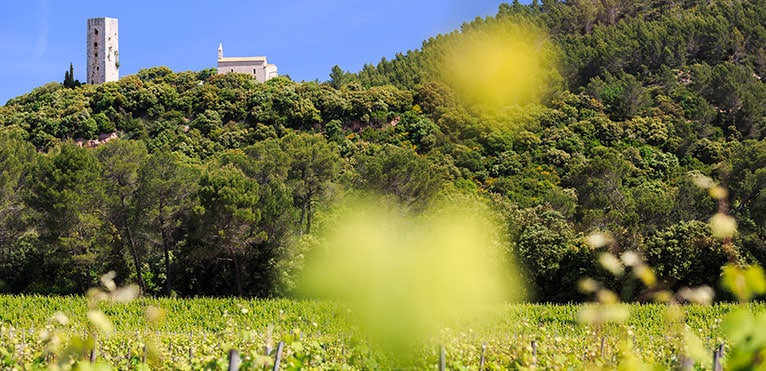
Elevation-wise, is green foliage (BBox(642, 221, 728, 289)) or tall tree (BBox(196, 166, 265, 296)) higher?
tall tree (BBox(196, 166, 265, 296))

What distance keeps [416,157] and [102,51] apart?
48160 mm

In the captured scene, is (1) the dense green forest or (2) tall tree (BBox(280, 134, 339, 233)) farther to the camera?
(2) tall tree (BBox(280, 134, 339, 233))

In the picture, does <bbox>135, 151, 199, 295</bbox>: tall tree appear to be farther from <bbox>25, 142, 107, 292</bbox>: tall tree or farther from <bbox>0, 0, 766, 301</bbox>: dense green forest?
<bbox>25, 142, 107, 292</bbox>: tall tree

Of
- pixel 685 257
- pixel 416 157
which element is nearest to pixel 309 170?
pixel 416 157

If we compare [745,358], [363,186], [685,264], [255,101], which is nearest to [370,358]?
[745,358]

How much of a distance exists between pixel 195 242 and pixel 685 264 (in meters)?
15.7

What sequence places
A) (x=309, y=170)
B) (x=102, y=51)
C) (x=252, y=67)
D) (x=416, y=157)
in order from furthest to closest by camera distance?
(x=252, y=67), (x=102, y=51), (x=416, y=157), (x=309, y=170)

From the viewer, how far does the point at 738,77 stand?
5191cm

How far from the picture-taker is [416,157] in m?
32.5

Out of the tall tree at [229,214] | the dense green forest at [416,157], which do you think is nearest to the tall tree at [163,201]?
the dense green forest at [416,157]

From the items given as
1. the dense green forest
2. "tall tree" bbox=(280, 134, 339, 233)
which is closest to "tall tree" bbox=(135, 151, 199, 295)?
the dense green forest

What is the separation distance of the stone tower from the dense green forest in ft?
28.0

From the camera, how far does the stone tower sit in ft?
234

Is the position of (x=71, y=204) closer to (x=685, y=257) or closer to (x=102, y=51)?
(x=685, y=257)
